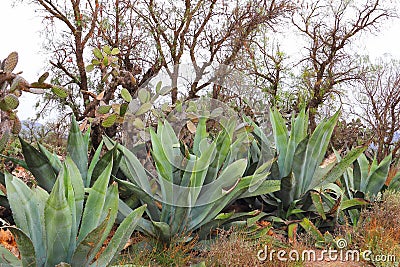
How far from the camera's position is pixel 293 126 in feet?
11.9

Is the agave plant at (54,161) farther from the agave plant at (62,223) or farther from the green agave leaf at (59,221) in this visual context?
the green agave leaf at (59,221)

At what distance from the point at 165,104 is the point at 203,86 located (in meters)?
0.31

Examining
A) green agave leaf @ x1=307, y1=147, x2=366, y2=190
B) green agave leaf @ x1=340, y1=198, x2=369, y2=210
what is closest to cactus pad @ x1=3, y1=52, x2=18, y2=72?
green agave leaf @ x1=307, y1=147, x2=366, y2=190

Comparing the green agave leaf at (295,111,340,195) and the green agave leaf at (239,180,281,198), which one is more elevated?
the green agave leaf at (295,111,340,195)

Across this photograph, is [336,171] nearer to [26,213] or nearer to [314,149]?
[314,149]

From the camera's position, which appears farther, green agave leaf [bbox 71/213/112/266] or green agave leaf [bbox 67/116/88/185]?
green agave leaf [bbox 67/116/88/185]

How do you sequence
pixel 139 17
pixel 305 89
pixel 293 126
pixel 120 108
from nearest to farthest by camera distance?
pixel 120 108 → pixel 293 126 → pixel 139 17 → pixel 305 89

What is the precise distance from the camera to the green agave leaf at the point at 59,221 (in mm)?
1853

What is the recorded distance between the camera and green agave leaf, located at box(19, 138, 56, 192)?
2693 mm

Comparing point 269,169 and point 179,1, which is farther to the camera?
point 179,1

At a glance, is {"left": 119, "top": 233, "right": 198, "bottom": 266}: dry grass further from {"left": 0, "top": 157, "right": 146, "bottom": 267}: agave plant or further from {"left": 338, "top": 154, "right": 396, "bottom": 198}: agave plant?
{"left": 338, "top": 154, "right": 396, "bottom": 198}: agave plant

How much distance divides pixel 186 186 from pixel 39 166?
0.91 m

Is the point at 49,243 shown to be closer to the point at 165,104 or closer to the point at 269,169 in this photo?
the point at 165,104

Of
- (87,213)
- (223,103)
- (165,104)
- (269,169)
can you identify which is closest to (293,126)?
(269,169)
